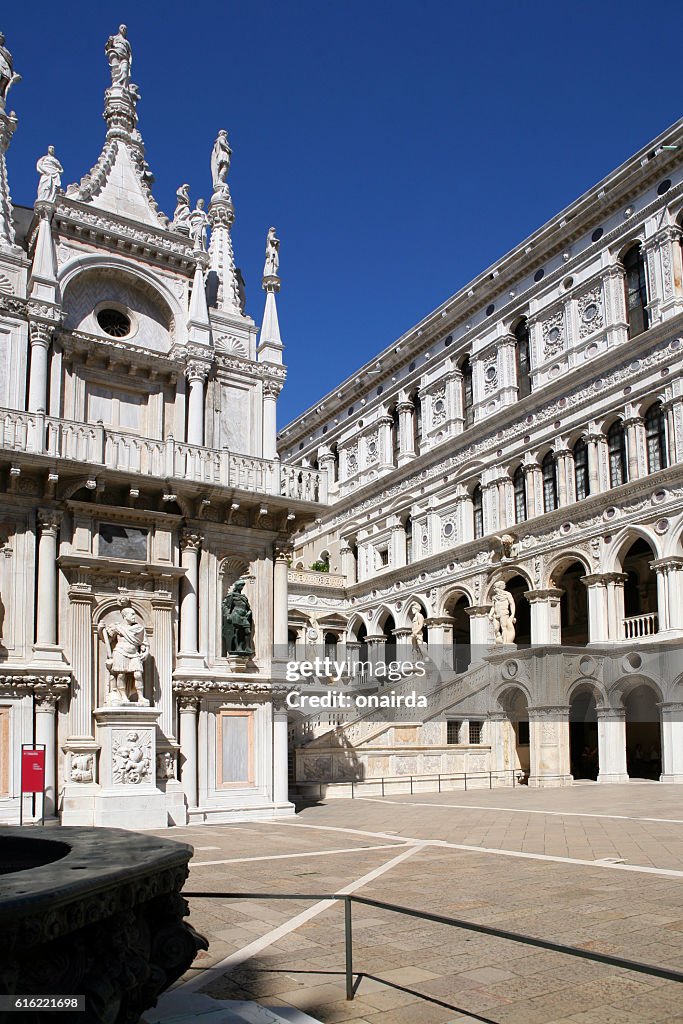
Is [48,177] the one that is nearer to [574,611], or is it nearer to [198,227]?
[198,227]

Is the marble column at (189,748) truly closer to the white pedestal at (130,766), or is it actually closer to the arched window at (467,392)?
the white pedestal at (130,766)

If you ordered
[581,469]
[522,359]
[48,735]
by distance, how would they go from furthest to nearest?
[522,359], [581,469], [48,735]

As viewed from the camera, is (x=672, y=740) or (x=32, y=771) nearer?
(x=32, y=771)

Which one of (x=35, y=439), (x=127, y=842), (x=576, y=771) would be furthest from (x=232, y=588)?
(x=576, y=771)

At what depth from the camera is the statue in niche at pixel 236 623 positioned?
69.7 ft

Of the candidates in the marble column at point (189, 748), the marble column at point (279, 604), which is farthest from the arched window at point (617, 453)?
the marble column at point (189, 748)

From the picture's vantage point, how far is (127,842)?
5.19 meters

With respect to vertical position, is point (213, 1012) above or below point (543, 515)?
below

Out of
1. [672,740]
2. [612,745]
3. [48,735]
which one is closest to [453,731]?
[612,745]

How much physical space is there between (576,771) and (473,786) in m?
6.16

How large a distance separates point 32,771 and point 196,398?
920 cm

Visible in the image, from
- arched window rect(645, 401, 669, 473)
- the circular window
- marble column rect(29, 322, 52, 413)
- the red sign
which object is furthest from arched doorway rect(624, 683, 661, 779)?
marble column rect(29, 322, 52, 413)

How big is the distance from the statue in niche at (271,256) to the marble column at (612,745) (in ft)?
61.2

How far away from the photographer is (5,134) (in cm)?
2197
